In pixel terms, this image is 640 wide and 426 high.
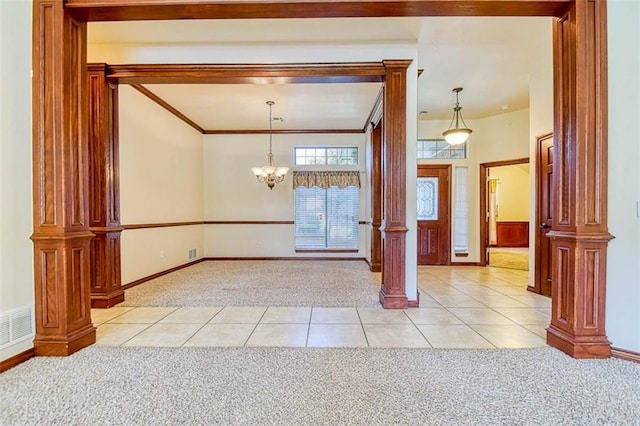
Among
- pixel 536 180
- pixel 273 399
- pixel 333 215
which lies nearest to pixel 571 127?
pixel 536 180

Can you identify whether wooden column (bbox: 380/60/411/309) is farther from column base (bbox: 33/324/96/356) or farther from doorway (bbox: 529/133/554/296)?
column base (bbox: 33/324/96/356)

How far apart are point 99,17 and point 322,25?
1936mm

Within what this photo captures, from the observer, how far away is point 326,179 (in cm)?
694

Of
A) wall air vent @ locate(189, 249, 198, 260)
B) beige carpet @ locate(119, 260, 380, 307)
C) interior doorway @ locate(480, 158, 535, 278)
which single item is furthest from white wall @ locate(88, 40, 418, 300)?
interior doorway @ locate(480, 158, 535, 278)

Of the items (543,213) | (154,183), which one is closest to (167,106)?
(154,183)

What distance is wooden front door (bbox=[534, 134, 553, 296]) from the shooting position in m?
4.17

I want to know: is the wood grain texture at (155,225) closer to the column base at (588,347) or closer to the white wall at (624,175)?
the column base at (588,347)

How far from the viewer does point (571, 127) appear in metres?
2.37

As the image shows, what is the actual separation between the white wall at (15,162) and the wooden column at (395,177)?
10.1 feet

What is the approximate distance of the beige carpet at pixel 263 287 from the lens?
3754 mm

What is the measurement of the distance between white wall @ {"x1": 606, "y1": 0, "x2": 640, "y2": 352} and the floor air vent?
4196mm

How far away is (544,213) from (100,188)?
5.55m

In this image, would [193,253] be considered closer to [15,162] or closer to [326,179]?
[326,179]

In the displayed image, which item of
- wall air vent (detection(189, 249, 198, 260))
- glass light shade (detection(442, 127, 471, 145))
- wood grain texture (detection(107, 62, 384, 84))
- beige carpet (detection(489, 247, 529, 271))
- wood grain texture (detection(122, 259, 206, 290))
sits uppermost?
wood grain texture (detection(107, 62, 384, 84))
